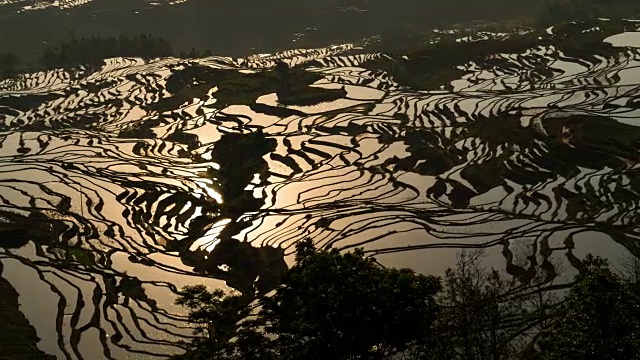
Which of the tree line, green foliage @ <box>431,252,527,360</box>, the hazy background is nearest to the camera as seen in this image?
the tree line

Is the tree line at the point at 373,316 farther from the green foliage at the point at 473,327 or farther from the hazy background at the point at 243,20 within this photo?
the hazy background at the point at 243,20

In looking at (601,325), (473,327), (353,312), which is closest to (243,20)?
(473,327)

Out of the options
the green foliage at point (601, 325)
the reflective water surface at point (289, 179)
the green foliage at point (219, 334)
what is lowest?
the reflective water surface at point (289, 179)

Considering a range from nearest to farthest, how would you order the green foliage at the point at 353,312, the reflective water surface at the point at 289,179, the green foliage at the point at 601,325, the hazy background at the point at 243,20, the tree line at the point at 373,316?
the green foliage at the point at 601,325
the tree line at the point at 373,316
the green foliage at the point at 353,312
the reflective water surface at the point at 289,179
the hazy background at the point at 243,20

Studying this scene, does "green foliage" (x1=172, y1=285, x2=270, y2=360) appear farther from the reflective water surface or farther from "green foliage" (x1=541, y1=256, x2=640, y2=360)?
"green foliage" (x1=541, y1=256, x2=640, y2=360)

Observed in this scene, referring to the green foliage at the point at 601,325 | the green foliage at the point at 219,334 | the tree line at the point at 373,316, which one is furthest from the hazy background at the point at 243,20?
the green foliage at the point at 601,325

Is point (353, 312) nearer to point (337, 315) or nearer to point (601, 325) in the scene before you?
point (337, 315)

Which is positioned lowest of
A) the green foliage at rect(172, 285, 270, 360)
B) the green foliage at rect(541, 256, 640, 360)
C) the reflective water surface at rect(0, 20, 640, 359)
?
the reflective water surface at rect(0, 20, 640, 359)

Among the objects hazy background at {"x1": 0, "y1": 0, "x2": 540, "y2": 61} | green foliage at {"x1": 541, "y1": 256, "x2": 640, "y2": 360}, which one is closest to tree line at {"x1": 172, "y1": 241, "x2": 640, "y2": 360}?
green foliage at {"x1": 541, "y1": 256, "x2": 640, "y2": 360}
